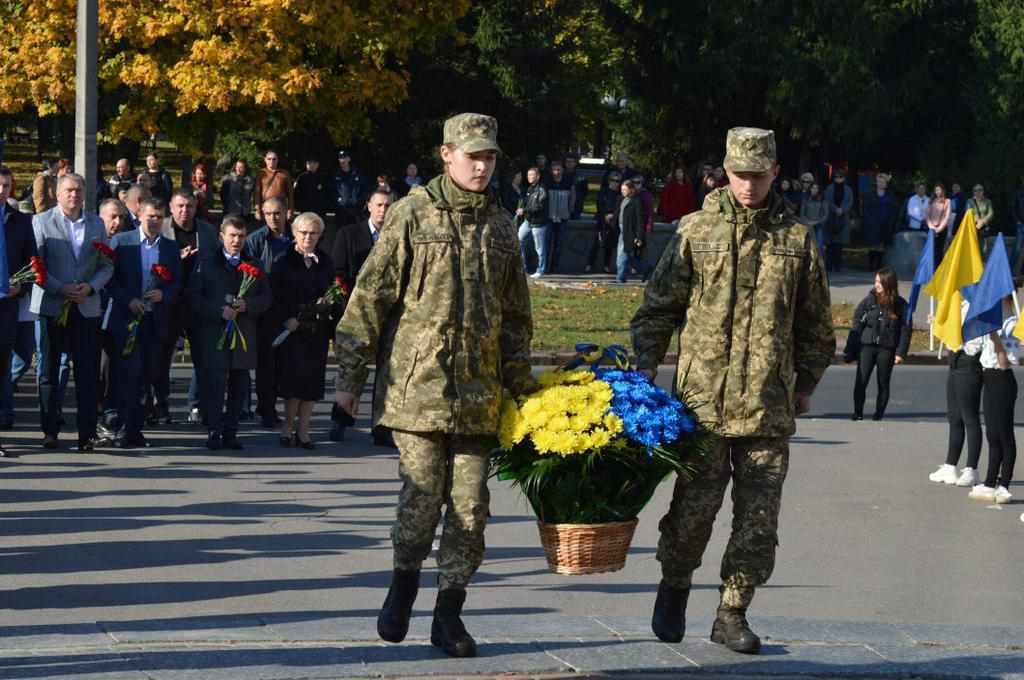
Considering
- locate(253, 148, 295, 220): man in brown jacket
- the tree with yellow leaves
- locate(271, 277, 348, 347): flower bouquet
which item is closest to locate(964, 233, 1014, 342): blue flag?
locate(271, 277, 348, 347): flower bouquet

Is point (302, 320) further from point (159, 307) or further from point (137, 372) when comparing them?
point (137, 372)

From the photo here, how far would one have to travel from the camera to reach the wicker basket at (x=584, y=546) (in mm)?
6715

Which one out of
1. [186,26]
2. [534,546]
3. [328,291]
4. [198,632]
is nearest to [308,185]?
[186,26]

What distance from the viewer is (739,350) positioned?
725 cm

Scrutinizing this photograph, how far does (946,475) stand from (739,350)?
636 cm

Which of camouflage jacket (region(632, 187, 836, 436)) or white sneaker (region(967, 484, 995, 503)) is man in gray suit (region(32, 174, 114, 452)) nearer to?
white sneaker (region(967, 484, 995, 503))

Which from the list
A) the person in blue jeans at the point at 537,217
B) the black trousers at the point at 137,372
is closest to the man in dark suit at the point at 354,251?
the black trousers at the point at 137,372

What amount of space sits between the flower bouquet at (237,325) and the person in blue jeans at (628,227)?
632 inches

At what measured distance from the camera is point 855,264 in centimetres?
3644

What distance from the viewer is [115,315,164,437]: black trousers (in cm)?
1282

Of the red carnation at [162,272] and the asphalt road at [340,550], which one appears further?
the red carnation at [162,272]

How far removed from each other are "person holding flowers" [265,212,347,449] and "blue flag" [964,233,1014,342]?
170 inches

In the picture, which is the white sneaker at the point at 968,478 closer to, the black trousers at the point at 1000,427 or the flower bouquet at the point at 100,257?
the black trousers at the point at 1000,427

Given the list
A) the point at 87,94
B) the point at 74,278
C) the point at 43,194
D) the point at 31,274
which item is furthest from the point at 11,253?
the point at 43,194
